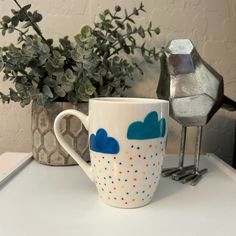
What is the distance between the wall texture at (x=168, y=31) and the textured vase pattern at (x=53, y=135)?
15 centimetres

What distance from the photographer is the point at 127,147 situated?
0.32 metres

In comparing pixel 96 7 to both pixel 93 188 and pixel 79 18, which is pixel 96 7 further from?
pixel 93 188

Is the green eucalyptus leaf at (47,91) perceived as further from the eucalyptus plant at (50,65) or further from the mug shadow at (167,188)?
the mug shadow at (167,188)

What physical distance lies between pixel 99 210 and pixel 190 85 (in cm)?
22

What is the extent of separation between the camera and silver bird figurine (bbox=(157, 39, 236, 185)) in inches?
17.1

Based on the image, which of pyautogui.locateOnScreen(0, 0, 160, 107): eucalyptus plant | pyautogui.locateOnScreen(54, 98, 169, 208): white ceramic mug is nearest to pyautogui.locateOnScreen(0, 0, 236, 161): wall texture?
pyautogui.locateOnScreen(0, 0, 160, 107): eucalyptus plant

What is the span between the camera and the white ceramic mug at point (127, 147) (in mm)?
315

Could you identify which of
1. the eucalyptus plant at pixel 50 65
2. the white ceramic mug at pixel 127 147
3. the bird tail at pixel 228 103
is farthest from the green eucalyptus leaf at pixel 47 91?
the bird tail at pixel 228 103

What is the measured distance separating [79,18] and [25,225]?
1.38ft

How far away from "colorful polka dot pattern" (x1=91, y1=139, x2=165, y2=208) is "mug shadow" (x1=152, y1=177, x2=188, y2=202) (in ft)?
0.12

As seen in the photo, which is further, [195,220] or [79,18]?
[79,18]

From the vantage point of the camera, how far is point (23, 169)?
461mm

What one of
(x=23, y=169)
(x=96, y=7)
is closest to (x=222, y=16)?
(x=96, y=7)

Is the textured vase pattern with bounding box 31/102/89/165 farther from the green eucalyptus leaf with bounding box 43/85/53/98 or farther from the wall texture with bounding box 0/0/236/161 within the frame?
the wall texture with bounding box 0/0/236/161
